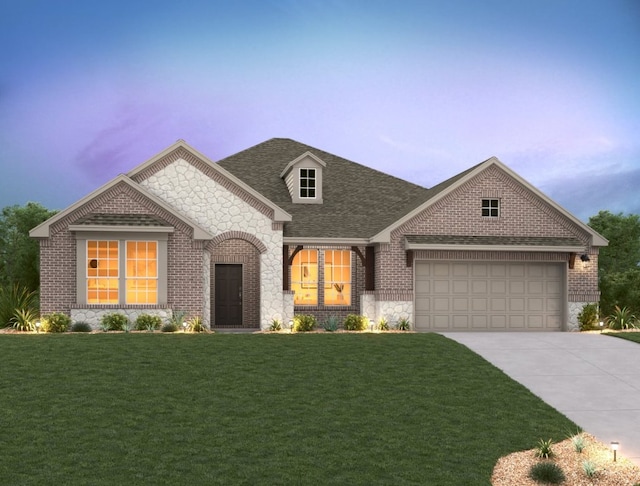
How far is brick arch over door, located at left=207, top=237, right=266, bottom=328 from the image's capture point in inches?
1022

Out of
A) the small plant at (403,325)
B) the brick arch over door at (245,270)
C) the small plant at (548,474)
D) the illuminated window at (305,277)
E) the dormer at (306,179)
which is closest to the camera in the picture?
the small plant at (548,474)

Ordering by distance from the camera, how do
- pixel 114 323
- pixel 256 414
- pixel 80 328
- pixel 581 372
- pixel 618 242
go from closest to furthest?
pixel 256 414
pixel 581 372
pixel 80 328
pixel 114 323
pixel 618 242

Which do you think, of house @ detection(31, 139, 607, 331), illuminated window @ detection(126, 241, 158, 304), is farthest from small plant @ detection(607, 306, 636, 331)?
illuminated window @ detection(126, 241, 158, 304)

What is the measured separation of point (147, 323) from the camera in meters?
21.5

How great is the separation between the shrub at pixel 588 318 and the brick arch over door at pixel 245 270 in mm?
11684

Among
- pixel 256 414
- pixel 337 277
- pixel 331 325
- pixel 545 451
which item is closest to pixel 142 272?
pixel 331 325

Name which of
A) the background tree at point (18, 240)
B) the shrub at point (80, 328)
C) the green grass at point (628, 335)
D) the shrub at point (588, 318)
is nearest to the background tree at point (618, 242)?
the shrub at point (588, 318)

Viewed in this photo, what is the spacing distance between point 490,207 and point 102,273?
13536mm

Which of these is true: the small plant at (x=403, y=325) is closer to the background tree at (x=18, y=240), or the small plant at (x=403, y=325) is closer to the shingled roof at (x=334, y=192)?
the shingled roof at (x=334, y=192)

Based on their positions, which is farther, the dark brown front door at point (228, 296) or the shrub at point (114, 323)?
the dark brown front door at point (228, 296)

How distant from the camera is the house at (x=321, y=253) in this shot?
2192cm

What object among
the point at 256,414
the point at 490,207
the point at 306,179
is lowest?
the point at 256,414

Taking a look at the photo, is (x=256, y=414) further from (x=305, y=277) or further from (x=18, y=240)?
(x=18, y=240)

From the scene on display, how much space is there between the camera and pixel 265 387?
14.3 m
